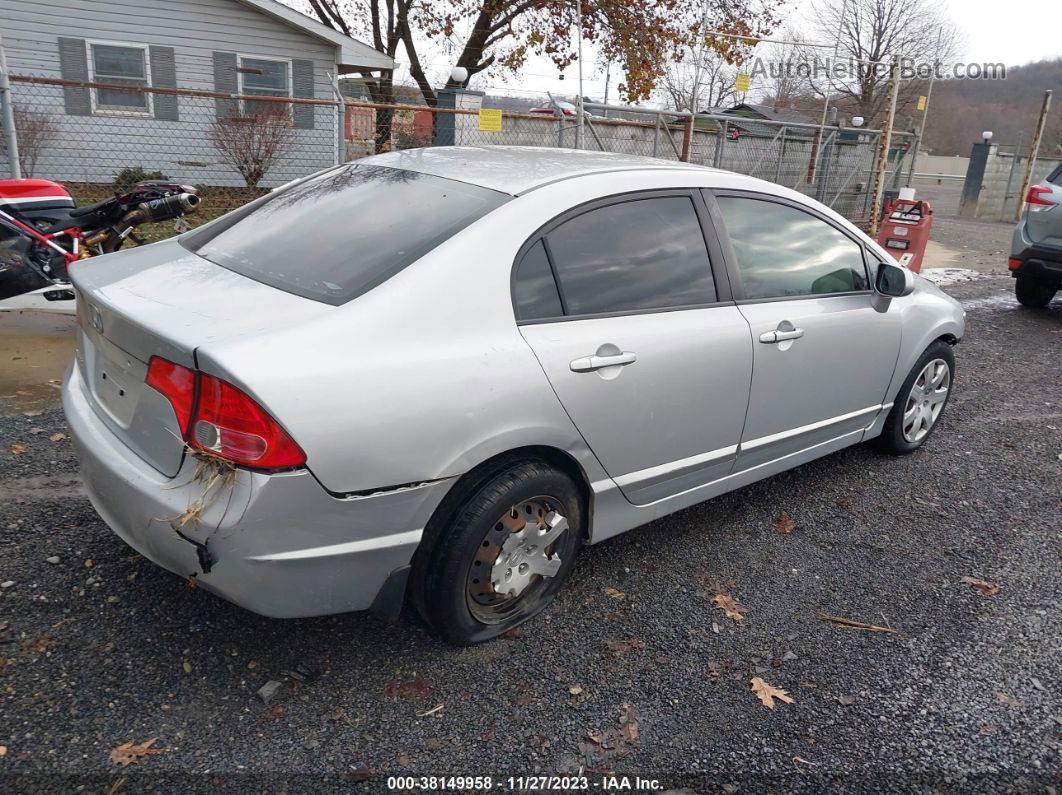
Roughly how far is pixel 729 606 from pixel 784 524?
2.78 ft

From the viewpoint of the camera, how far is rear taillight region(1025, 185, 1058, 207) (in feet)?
27.1

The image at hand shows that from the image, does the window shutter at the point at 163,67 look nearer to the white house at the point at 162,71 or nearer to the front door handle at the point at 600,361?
the white house at the point at 162,71

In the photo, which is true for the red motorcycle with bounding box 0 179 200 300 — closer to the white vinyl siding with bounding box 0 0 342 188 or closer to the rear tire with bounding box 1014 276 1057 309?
the white vinyl siding with bounding box 0 0 342 188

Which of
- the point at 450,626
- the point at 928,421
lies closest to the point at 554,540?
the point at 450,626

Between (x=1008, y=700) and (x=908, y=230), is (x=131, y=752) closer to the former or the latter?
(x=1008, y=700)

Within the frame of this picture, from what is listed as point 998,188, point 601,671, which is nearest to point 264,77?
point 601,671

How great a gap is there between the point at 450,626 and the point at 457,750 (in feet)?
1.35

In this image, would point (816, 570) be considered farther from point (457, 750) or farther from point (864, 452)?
point (457, 750)

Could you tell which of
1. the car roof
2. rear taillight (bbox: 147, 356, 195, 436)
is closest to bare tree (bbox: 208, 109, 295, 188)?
the car roof

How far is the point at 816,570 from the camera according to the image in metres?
3.47

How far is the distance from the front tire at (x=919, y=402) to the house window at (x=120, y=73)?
553 inches

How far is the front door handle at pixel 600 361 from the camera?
8.93 ft

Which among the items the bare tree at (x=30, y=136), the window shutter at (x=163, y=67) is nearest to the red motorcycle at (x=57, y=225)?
the bare tree at (x=30, y=136)

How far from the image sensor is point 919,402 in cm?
462
